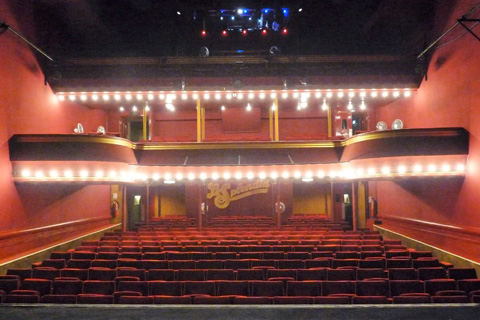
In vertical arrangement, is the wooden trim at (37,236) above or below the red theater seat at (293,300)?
above

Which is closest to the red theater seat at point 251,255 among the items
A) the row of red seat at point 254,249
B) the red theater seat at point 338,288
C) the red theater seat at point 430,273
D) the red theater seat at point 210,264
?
the row of red seat at point 254,249

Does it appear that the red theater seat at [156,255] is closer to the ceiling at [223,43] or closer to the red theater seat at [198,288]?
the red theater seat at [198,288]

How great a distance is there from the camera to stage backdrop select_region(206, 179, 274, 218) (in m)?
20.2

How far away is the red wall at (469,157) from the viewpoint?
995 centimetres

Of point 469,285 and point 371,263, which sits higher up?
point 371,263

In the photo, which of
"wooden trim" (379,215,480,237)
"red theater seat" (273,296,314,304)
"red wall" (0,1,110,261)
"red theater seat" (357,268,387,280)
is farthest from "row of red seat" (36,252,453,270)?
"red wall" (0,1,110,261)

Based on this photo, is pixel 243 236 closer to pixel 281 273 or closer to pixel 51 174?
pixel 281 273

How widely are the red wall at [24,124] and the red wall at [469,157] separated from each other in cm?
1415

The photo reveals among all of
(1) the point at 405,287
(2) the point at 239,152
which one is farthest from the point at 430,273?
(2) the point at 239,152

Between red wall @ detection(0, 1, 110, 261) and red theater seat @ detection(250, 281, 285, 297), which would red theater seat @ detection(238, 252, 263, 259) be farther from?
red wall @ detection(0, 1, 110, 261)

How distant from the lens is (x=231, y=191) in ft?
66.6

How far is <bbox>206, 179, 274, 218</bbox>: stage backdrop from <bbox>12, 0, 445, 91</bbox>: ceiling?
748 cm

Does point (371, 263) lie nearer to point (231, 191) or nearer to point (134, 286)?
point (134, 286)

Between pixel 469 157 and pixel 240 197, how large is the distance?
1250 cm
